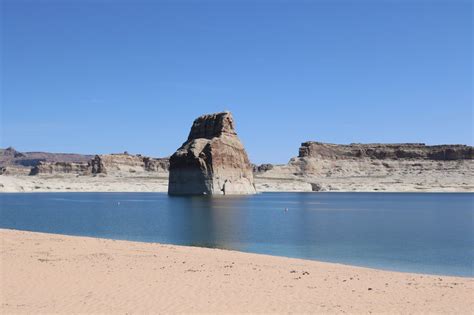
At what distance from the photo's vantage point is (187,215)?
5309cm

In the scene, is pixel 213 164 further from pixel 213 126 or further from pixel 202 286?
pixel 202 286

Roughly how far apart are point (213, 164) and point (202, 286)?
86125mm

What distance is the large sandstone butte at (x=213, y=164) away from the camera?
10244 centimetres

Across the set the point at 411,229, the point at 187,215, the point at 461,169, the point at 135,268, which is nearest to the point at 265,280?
the point at 135,268

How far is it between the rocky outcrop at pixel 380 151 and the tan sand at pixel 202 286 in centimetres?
17138

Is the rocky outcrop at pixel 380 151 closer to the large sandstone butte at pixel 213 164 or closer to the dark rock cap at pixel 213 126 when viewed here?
the dark rock cap at pixel 213 126

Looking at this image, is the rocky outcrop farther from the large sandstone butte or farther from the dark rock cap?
the large sandstone butte

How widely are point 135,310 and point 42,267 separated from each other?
7.24 meters

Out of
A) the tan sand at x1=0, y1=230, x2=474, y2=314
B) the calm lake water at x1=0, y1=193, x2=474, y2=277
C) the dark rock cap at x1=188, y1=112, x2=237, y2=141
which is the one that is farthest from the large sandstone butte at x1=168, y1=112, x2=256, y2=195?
the tan sand at x1=0, y1=230, x2=474, y2=314

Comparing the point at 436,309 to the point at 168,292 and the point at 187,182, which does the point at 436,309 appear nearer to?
the point at 168,292

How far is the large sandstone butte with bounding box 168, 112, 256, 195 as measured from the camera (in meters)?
102

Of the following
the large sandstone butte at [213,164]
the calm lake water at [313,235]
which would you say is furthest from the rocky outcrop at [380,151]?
the calm lake water at [313,235]

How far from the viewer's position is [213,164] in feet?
334

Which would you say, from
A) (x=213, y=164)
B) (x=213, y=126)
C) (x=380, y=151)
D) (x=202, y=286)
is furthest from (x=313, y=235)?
(x=380, y=151)
